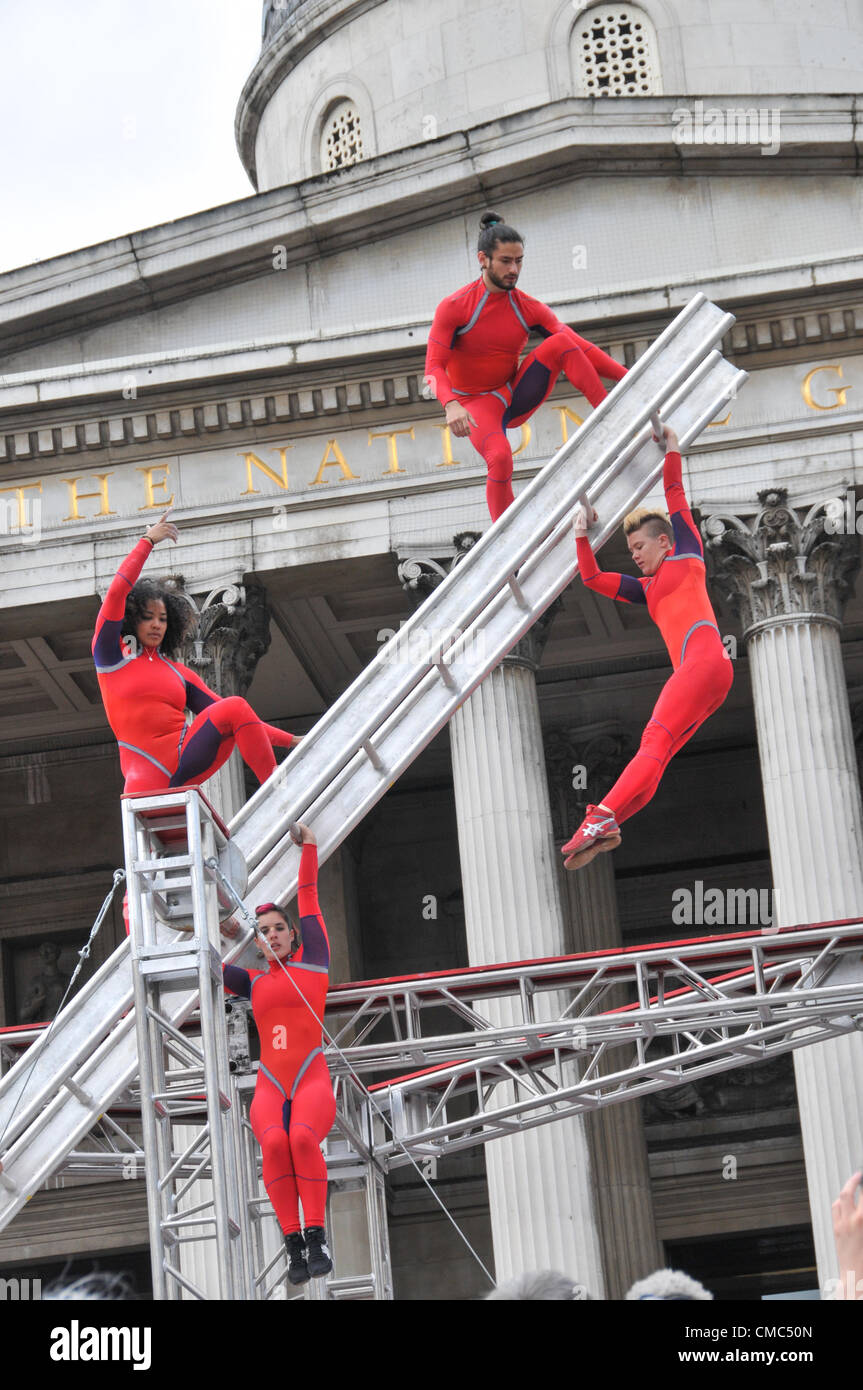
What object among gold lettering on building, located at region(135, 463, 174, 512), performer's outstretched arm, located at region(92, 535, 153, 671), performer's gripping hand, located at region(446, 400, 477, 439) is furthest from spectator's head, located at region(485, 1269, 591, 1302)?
gold lettering on building, located at region(135, 463, 174, 512)

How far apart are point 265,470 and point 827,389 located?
21.1ft

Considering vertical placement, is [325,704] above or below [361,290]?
below

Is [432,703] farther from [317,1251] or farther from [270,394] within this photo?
[270,394]

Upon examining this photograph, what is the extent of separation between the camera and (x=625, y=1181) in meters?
28.6

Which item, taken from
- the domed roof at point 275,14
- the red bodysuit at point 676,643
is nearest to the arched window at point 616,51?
the domed roof at point 275,14

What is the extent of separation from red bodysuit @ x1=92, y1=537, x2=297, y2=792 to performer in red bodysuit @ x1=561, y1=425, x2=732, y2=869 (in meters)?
2.19

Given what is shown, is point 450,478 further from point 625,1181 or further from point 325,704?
point 625,1181

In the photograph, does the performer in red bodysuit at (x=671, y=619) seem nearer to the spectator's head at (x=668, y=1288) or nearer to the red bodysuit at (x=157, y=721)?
the red bodysuit at (x=157, y=721)

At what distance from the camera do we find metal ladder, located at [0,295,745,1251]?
42.3 feet

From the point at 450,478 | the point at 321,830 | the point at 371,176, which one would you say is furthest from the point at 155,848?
the point at 371,176

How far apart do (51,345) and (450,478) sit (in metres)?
5.59

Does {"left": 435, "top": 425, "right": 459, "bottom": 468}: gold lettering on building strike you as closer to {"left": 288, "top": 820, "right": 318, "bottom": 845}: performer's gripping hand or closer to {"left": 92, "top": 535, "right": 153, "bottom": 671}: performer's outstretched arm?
{"left": 92, "top": 535, "right": 153, "bottom": 671}: performer's outstretched arm

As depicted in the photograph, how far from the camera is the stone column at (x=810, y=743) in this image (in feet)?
75.2

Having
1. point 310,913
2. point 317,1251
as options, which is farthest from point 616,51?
point 317,1251
